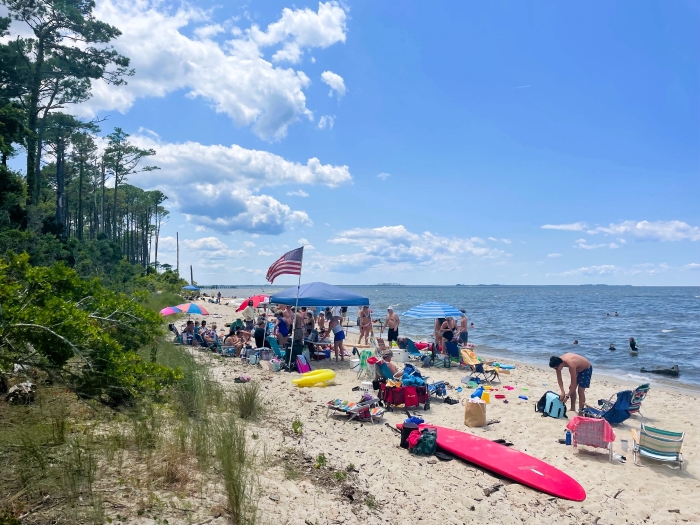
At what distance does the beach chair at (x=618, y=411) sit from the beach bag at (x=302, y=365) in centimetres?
614

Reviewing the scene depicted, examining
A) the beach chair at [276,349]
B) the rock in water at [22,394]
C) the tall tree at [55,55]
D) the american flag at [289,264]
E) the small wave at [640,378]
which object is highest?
the tall tree at [55,55]

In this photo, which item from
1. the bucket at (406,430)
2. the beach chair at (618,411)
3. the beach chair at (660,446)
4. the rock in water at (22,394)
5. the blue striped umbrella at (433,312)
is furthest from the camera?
the blue striped umbrella at (433,312)

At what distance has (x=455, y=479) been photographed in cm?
526

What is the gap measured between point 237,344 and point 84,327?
9.61m

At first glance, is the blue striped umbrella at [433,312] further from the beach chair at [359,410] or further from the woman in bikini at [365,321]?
the beach chair at [359,410]

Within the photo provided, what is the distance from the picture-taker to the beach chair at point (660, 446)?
614 centimetres

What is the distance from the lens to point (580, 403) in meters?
8.20

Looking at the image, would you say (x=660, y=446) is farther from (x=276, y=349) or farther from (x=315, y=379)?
(x=276, y=349)

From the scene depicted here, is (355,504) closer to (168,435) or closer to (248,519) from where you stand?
(248,519)

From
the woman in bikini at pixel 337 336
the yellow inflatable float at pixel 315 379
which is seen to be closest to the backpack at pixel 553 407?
the yellow inflatable float at pixel 315 379

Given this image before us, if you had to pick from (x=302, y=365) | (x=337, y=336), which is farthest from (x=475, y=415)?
(x=337, y=336)

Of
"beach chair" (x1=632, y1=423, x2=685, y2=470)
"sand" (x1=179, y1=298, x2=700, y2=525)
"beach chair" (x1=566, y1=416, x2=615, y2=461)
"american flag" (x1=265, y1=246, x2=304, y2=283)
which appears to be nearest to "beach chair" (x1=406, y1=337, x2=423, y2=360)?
"american flag" (x1=265, y1=246, x2=304, y2=283)

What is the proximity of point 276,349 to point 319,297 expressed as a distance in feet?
6.82

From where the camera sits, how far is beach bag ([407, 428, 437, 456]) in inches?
237
